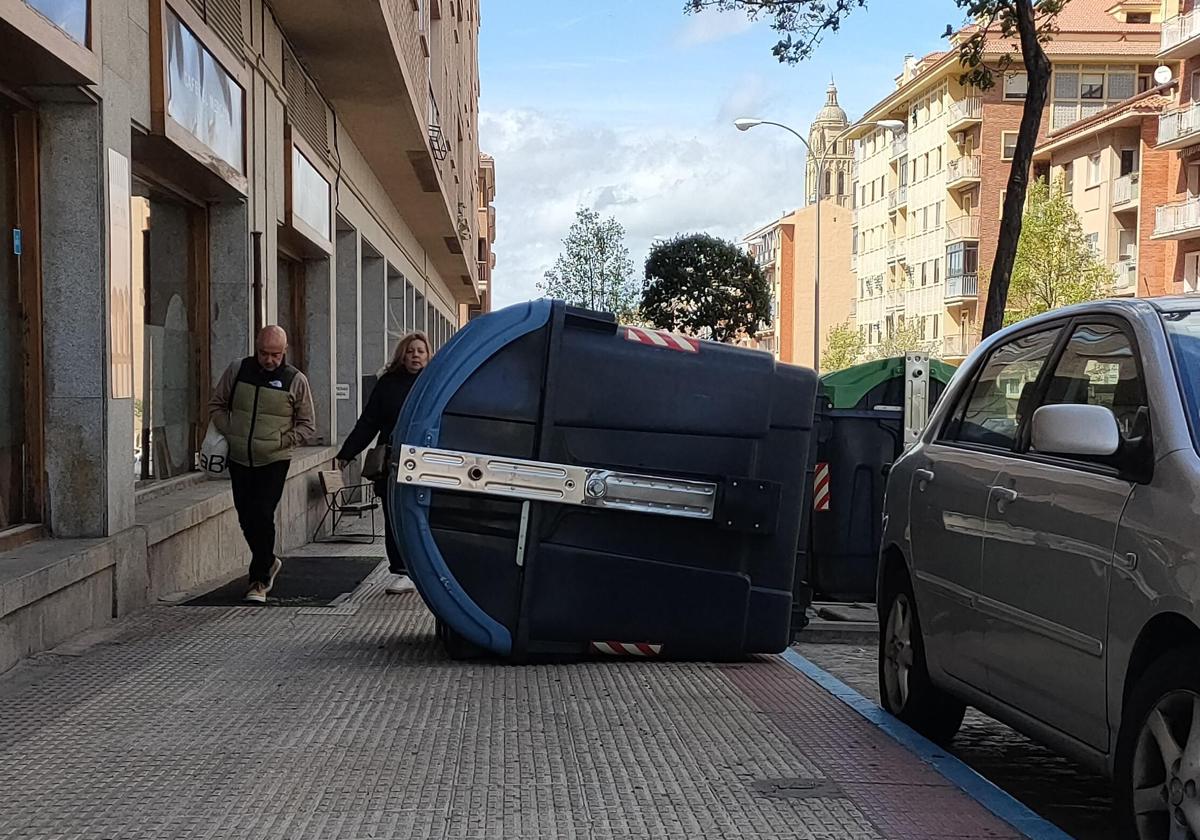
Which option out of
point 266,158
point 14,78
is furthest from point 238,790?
point 266,158

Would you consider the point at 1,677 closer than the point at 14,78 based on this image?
Yes

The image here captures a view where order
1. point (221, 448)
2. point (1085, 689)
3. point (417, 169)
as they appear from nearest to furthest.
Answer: point (1085, 689) → point (221, 448) → point (417, 169)

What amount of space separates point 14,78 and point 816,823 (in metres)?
5.90

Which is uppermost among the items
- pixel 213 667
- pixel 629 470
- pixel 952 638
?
pixel 629 470

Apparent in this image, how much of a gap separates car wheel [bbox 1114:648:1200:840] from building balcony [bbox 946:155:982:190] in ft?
241

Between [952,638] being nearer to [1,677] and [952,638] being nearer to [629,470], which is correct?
[629,470]

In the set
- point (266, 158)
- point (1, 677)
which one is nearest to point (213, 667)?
point (1, 677)

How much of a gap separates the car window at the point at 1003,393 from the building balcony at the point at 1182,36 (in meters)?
47.4

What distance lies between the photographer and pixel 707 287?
185ft

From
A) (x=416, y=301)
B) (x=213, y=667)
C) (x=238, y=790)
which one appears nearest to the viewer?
(x=238, y=790)

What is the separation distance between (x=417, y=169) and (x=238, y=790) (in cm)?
2072

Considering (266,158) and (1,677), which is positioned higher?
(266,158)

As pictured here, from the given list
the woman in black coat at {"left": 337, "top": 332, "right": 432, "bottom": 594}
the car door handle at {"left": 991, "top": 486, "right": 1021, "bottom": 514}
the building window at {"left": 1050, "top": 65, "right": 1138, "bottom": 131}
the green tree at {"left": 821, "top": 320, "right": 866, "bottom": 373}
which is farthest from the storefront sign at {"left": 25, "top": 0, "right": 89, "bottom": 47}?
the green tree at {"left": 821, "top": 320, "right": 866, "bottom": 373}

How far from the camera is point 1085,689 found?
14.5 feet
